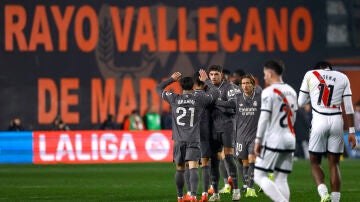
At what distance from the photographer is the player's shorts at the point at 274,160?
14.5 meters

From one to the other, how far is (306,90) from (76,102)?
21.9m

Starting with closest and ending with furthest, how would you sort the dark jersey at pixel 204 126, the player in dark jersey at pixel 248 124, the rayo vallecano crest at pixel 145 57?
the dark jersey at pixel 204 126 < the player in dark jersey at pixel 248 124 < the rayo vallecano crest at pixel 145 57

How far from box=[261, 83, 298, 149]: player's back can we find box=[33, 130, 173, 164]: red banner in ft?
68.4

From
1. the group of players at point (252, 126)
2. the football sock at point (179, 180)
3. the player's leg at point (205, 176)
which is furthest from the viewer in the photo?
the player's leg at point (205, 176)

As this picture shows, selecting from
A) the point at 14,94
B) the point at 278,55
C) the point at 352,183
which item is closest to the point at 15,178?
the point at 352,183

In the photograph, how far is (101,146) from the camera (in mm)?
35375

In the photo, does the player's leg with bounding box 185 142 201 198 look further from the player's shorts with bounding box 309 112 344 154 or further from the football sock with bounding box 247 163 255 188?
the football sock with bounding box 247 163 255 188

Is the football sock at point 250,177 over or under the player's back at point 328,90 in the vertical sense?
under

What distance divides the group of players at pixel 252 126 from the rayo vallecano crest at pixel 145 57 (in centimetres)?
1710

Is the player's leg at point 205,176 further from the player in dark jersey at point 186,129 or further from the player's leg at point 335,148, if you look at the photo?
the player's leg at point 335,148

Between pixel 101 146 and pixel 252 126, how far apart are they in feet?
51.9

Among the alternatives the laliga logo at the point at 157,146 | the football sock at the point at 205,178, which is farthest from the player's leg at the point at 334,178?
the laliga logo at the point at 157,146

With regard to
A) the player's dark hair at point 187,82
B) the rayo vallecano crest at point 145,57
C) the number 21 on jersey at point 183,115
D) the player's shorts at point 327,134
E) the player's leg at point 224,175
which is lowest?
the player's leg at point 224,175

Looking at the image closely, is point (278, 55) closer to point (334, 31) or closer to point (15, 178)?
point (334, 31)
